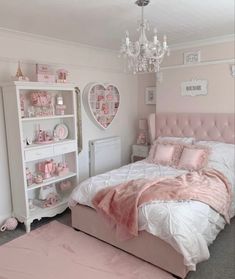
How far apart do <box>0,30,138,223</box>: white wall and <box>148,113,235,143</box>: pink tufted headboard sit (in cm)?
65

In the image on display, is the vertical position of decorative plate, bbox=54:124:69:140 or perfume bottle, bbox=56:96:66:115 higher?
perfume bottle, bbox=56:96:66:115

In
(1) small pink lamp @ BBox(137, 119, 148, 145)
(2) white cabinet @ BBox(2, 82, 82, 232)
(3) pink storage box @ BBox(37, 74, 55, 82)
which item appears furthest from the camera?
(1) small pink lamp @ BBox(137, 119, 148, 145)

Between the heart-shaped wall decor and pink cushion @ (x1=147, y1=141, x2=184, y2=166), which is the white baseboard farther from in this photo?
pink cushion @ (x1=147, y1=141, x2=184, y2=166)

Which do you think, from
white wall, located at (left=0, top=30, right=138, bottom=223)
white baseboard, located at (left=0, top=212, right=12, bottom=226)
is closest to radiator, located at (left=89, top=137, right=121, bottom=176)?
white wall, located at (left=0, top=30, right=138, bottom=223)

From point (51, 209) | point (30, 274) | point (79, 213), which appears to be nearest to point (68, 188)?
point (51, 209)

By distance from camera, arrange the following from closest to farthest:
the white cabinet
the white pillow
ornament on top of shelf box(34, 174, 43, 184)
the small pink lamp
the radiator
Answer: the white cabinet
ornament on top of shelf box(34, 174, 43, 184)
the white pillow
the radiator
the small pink lamp

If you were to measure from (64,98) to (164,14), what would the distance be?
1731 millimetres

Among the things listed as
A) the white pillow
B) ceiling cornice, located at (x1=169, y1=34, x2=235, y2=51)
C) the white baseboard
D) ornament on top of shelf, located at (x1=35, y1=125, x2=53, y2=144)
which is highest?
ceiling cornice, located at (x1=169, y1=34, x2=235, y2=51)

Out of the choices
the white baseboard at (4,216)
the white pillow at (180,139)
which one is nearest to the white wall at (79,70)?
the white baseboard at (4,216)

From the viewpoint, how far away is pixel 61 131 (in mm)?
3527

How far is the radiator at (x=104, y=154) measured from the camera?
411 centimetres

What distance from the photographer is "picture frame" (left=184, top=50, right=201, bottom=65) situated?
3838 millimetres

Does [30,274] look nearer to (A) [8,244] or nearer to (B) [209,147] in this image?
(A) [8,244]

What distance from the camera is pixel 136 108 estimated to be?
4.96 m
